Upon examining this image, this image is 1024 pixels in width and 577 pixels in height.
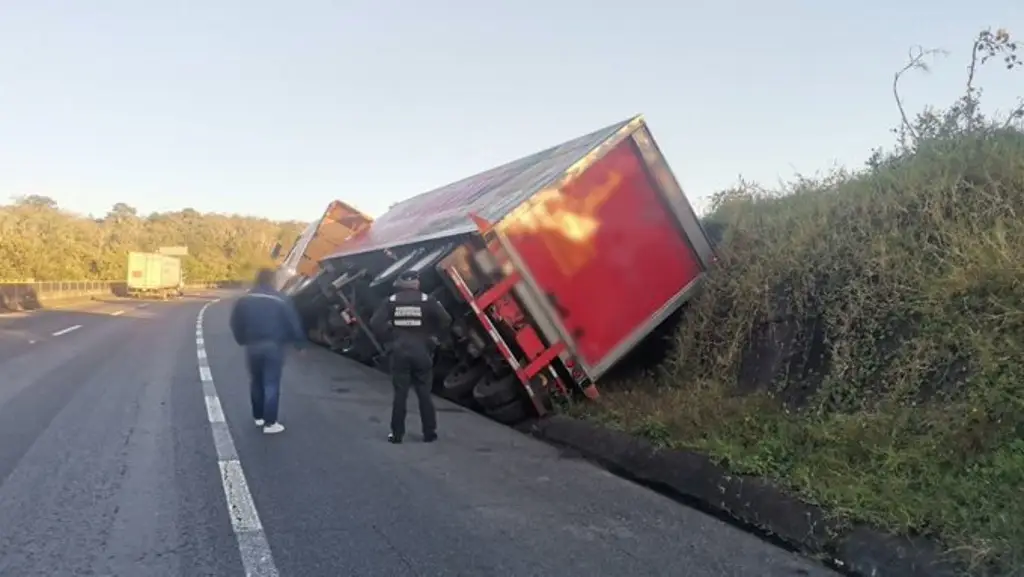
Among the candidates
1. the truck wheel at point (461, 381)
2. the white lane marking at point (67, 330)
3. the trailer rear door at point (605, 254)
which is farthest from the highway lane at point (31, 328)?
the trailer rear door at point (605, 254)

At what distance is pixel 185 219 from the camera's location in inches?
4456

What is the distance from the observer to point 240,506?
16.2ft

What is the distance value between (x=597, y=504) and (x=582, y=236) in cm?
336

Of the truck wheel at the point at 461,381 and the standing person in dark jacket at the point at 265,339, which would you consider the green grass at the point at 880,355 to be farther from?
the standing person in dark jacket at the point at 265,339

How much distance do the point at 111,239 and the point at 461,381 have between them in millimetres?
87576

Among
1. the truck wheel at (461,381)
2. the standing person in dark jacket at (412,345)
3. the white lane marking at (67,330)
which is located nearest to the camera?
the standing person in dark jacket at (412,345)

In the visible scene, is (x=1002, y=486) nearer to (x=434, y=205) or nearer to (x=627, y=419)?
(x=627, y=419)

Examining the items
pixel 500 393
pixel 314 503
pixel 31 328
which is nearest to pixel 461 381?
Result: pixel 500 393

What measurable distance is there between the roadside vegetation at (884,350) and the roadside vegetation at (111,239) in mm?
4773

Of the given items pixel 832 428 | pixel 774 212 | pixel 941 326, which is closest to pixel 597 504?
pixel 832 428

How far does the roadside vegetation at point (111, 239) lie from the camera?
4750cm

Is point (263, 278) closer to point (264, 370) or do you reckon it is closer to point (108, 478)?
point (264, 370)

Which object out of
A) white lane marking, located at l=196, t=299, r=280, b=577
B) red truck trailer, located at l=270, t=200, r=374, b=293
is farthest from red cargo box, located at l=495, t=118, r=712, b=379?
red truck trailer, located at l=270, t=200, r=374, b=293

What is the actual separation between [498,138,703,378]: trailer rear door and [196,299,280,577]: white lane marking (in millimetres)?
3119
